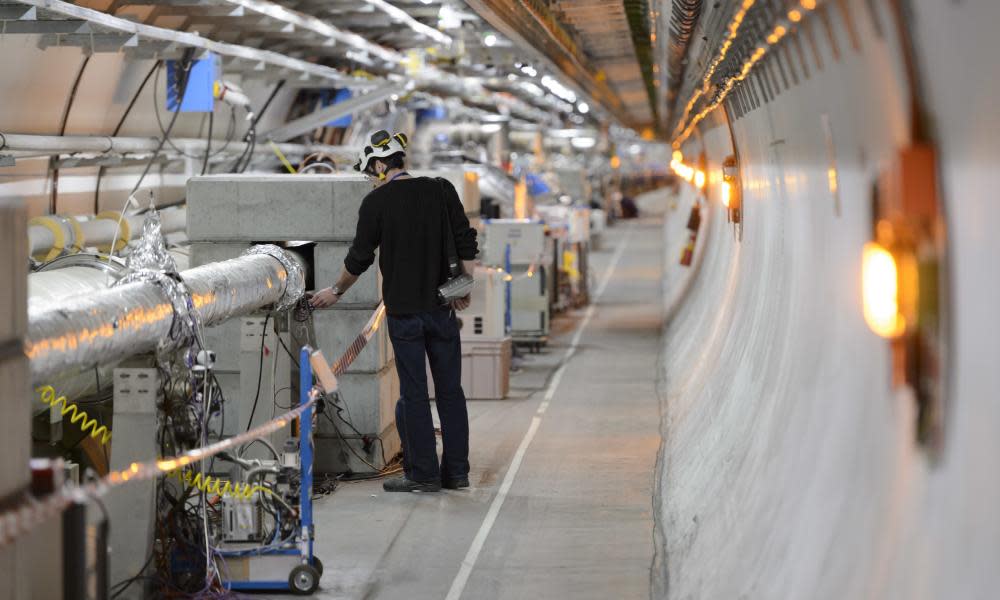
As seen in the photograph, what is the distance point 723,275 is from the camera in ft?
35.1

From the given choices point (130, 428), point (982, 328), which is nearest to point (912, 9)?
point (982, 328)

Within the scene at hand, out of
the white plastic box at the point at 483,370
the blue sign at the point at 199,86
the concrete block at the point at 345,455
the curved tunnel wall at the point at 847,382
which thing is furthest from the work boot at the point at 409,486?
the blue sign at the point at 199,86

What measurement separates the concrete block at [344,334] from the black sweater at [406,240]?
68cm

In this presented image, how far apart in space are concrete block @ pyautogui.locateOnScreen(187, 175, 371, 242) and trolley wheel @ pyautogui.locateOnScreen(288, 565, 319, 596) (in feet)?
8.93

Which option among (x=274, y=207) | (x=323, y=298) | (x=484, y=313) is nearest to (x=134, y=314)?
(x=323, y=298)

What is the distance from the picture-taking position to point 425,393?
7562 millimetres

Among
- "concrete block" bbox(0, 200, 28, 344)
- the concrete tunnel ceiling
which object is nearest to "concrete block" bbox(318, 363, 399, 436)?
the concrete tunnel ceiling

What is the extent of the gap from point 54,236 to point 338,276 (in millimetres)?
2671

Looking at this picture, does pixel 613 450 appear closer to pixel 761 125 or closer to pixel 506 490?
pixel 506 490

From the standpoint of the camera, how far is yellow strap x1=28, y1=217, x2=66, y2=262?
9.58 m

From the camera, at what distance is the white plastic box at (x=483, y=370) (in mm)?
11734

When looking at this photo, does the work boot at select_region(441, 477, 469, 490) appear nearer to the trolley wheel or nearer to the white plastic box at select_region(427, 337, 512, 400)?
the trolley wheel

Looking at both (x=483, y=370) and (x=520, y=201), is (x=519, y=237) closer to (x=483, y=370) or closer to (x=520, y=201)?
(x=483, y=370)

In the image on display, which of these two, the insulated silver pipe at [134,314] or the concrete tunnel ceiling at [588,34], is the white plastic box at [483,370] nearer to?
the concrete tunnel ceiling at [588,34]
